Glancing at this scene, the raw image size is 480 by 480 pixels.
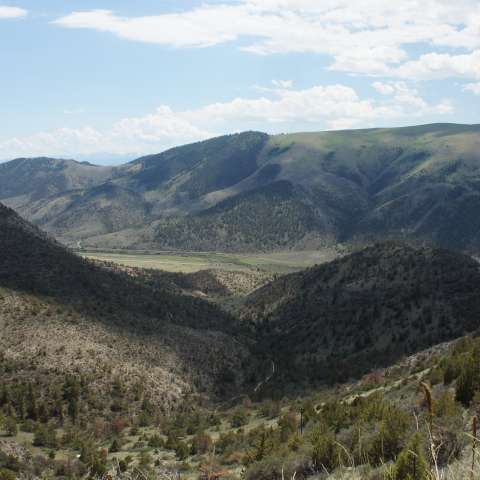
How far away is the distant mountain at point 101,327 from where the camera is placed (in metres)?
59.0

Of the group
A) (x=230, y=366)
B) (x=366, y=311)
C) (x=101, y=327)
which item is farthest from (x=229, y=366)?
(x=366, y=311)

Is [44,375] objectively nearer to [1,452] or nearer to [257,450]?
[1,452]

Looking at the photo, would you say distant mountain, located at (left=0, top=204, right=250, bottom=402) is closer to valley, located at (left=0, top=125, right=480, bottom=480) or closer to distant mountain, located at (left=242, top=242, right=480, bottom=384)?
valley, located at (left=0, top=125, right=480, bottom=480)

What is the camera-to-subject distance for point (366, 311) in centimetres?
8212

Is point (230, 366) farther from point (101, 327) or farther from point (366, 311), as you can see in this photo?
point (366, 311)

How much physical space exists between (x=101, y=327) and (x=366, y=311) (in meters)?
40.0

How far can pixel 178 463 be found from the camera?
35438mm

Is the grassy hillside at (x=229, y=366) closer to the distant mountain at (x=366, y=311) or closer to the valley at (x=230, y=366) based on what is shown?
the valley at (x=230, y=366)

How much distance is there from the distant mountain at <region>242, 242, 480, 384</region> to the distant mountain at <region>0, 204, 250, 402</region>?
29.1 ft

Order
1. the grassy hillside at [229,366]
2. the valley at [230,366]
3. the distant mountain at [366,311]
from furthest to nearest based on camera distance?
the distant mountain at [366,311]
the grassy hillside at [229,366]
the valley at [230,366]

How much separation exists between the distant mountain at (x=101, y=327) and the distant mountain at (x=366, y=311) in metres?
8.87

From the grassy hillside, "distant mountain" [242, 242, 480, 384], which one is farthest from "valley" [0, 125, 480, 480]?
"distant mountain" [242, 242, 480, 384]

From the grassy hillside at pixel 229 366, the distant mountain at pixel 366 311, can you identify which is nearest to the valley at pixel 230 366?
the grassy hillside at pixel 229 366

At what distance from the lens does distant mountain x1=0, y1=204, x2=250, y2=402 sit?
194ft
